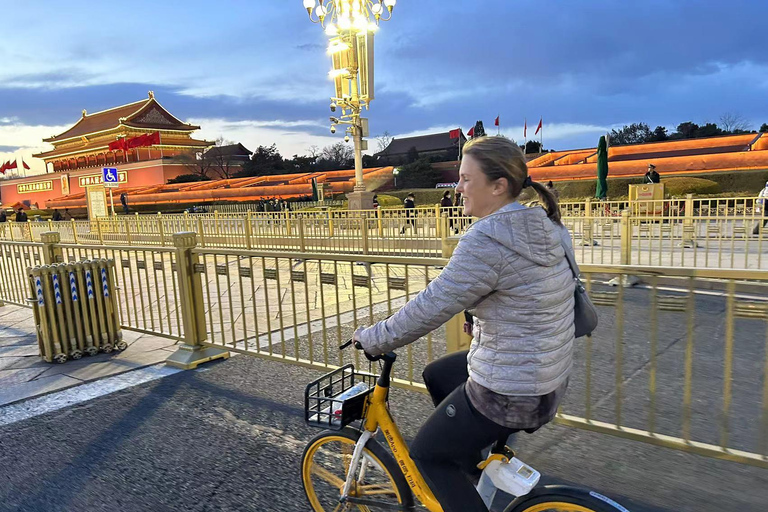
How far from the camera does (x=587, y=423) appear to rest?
10.0 ft

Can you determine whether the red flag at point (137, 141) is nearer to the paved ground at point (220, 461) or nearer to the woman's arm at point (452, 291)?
the paved ground at point (220, 461)

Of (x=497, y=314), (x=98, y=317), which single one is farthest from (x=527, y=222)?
(x=98, y=317)

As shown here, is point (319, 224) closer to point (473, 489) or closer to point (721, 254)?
point (721, 254)

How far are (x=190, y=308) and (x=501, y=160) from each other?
4.14 metres

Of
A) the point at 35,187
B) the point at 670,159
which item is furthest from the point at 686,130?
the point at 35,187

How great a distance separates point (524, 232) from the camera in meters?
1.66

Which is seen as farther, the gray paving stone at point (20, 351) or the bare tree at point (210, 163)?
the bare tree at point (210, 163)

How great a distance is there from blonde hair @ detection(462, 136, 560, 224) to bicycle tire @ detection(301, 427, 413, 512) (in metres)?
1.27

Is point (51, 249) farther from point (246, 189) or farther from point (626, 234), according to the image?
point (246, 189)

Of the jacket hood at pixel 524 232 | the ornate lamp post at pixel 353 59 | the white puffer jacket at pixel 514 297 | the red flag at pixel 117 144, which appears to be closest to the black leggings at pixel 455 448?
the white puffer jacket at pixel 514 297

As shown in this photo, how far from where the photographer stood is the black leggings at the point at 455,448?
6.06 feet

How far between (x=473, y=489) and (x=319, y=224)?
12491 millimetres

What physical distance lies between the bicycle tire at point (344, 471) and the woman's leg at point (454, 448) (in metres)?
0.24

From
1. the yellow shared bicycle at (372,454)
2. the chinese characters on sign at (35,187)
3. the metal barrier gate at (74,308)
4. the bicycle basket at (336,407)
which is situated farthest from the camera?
the chinese characters on sign at (35,187)
